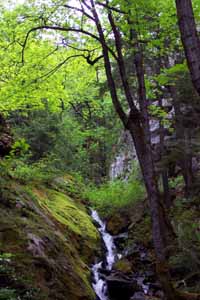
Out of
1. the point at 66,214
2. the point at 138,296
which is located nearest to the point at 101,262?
the point at 66,214

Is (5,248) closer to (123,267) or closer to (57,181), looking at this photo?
(123,267)

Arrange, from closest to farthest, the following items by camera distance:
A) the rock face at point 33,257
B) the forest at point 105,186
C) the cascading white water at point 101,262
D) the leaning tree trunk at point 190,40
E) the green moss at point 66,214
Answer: the leaning tree trunk at point 190,40, the rock face at point 33,257, the forest at point 105,186, the cascading white water at point 101,262, the green moss at point 66,214

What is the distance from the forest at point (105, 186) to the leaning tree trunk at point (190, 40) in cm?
1

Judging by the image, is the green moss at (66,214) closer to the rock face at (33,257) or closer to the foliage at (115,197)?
the rock face at (33,257)

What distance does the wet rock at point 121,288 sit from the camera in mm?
8453

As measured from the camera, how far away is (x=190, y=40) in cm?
396

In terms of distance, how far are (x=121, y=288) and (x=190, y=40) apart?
6405 millimetres

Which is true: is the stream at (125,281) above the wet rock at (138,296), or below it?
above

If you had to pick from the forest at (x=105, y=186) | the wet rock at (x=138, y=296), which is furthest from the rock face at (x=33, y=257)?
the wet rock at (x=138, y=296)

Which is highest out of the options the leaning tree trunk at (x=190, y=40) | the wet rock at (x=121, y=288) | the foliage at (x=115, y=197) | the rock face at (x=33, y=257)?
the leaning tree trunk at (x=190, y=40)

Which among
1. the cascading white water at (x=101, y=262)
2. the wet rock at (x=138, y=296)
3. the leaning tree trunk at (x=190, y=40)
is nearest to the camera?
the leaning tree trunk at (x=190, y=40)

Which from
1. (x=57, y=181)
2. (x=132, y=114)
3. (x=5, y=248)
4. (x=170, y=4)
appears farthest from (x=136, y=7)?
(x=57, y=181)

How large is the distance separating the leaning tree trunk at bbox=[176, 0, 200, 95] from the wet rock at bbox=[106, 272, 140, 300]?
19.7ft

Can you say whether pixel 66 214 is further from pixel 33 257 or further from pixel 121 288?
pixel 33 257
